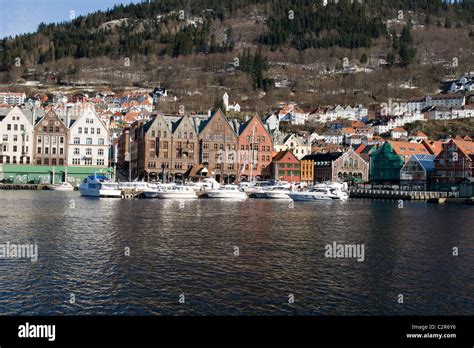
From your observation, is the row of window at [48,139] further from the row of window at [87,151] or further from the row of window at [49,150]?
the row of window at [87,151]

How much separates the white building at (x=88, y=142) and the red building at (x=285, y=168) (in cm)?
3880

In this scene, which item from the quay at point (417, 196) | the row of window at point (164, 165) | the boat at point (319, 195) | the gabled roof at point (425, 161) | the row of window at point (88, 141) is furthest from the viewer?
the gabled roof at point (425, 161)

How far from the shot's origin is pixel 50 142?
111 metres

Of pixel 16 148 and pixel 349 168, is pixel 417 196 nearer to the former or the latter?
pixel 349 168

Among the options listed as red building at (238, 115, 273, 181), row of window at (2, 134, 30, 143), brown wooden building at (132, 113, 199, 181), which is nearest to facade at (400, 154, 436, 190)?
red building at (238, 115, 273, 181)

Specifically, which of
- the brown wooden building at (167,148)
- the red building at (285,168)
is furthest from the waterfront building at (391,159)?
the brown wooden building at (167,148)

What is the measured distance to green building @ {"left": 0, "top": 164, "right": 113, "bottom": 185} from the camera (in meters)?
107

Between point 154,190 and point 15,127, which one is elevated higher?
point 15,127

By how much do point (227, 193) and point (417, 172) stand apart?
53.4 m

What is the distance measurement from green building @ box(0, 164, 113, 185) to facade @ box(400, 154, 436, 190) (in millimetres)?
67414

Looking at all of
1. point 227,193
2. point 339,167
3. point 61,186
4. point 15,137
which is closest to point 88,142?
point 61,186

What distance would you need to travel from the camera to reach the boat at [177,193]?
83.5 metres

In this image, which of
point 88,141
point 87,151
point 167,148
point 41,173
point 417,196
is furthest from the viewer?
point 167,148
